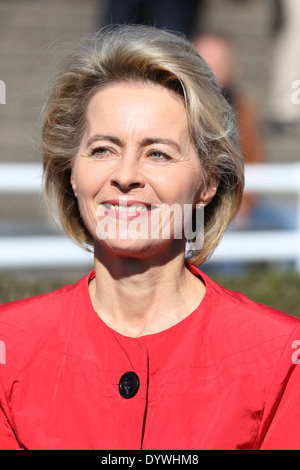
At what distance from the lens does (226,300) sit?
Answer: 2486mm

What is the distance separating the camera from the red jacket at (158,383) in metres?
2.25

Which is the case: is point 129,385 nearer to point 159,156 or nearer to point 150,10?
point 159,156

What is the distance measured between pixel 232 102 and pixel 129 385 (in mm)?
3478

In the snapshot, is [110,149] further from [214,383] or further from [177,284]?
[214,383]

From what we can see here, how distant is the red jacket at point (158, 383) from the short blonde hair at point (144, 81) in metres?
0.40

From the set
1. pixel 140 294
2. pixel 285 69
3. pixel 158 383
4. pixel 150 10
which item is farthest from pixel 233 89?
pixel 158 383

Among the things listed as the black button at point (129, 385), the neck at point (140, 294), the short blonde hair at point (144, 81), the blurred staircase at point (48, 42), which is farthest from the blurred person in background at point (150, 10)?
the black button at point (129, 385)

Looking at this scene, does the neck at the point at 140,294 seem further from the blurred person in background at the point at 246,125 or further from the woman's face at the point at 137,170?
the blurred person in background at the point at 246,125

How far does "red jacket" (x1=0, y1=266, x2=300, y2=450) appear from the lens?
2248 millimetres

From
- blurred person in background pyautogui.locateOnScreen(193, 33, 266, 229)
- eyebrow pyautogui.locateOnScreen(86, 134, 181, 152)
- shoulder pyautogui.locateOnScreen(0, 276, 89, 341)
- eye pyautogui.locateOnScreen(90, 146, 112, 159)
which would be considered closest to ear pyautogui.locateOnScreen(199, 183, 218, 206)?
eyebrow pyautogui.locateOnScreen(86, 134, 181, 152)

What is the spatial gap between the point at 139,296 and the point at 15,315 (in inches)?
15.3

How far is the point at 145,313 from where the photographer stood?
2508 millimetres

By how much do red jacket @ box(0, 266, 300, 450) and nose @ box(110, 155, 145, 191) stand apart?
1.37 ft

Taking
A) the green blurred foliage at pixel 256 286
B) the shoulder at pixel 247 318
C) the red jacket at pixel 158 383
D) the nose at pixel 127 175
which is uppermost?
the nose at pixel 127 175
